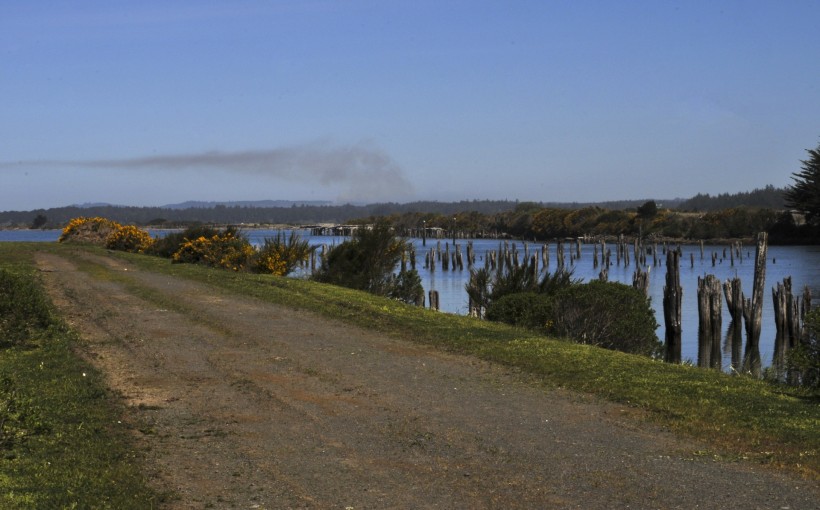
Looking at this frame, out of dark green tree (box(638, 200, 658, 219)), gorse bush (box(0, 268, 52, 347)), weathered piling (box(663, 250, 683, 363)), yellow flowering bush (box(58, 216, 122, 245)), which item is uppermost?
dark green tree (box(638, 200, 658, 219))

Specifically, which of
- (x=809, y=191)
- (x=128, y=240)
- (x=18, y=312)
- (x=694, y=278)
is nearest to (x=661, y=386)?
(x=18, y=312)

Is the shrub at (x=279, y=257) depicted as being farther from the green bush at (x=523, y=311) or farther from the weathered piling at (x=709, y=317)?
the weathered piling at (x=709, y=317)

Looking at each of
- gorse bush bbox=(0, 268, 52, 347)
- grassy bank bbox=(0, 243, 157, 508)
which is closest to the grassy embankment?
gorse bush bbox=(0, 268, 52, 347)

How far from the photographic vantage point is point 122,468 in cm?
691

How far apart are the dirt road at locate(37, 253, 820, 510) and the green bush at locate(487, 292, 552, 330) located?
505cm

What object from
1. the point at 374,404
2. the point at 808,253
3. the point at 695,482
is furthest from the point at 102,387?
the point at 808,253

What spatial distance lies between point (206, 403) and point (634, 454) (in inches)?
168

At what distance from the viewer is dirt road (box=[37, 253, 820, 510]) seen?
6336mm

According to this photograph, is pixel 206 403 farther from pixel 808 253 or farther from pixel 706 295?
pixel 808 253

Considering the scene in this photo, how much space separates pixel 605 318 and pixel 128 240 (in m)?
32.5

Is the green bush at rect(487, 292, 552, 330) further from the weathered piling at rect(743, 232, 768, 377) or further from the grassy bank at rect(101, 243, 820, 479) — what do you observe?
the weathered piling at rect(743, 232, 768, 377)

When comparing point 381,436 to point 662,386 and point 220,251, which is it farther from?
point 220,251

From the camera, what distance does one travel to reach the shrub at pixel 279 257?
1107 inches

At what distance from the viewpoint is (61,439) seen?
7793mm
